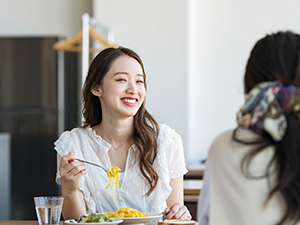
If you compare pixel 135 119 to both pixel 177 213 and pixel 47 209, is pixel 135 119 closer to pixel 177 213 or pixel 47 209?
pixel 177 213

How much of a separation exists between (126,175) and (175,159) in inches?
9.0

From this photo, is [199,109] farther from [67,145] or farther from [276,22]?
[67,145]

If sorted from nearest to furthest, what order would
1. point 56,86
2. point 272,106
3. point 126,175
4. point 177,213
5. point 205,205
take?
1. point 272,106
2. point 205,205
3. point 177,213
4. point 126,175
5. point 56,86

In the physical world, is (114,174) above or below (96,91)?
below

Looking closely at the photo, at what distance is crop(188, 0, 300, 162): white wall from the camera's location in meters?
5.28

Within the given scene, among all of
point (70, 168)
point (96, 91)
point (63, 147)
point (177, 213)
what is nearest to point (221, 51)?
point (96, 91)

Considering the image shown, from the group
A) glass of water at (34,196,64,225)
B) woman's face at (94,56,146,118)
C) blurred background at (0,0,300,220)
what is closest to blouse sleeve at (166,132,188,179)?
woman's face at (94,56,146,118)

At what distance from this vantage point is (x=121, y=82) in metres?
2.08

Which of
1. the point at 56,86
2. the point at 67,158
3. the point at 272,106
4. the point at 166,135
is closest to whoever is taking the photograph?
the point at 272,106

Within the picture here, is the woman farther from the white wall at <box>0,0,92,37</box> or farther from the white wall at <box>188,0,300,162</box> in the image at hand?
the white wall at <box>0,0,92,37</box>

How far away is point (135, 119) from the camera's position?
7.06ft

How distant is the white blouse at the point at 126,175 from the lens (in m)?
2.00

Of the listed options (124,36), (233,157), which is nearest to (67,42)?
(124,36)

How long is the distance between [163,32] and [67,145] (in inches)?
118
